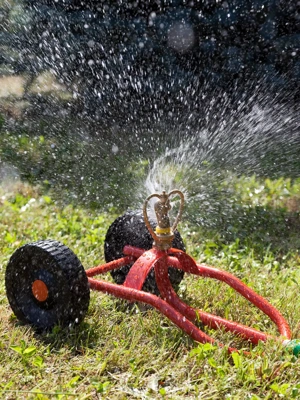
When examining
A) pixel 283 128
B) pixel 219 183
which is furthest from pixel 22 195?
pixel 283 128

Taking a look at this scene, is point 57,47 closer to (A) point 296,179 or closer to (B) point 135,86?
(B) point 135,86

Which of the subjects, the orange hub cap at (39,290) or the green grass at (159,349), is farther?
the orange hub cap at (39,290)

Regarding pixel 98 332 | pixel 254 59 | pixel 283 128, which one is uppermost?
pixel 254 59

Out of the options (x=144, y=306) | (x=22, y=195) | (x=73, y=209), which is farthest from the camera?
(x=22, y=195)

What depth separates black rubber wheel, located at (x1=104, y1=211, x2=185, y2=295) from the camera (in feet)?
10.3

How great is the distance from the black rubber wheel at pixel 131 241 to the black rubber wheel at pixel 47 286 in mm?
598

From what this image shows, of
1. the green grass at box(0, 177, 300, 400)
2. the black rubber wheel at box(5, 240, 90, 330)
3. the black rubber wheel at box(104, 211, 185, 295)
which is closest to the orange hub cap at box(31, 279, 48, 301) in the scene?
the black rubber wheel at box(5, 240, 90, 330)

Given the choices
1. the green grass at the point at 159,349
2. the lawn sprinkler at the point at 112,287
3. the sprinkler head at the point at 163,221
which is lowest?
the green grass at the point at 159,349

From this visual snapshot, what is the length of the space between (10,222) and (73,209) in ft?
1.68

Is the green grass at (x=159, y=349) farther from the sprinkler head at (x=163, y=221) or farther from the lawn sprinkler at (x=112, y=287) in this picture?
the sprinkler head at (x=163, y=221)

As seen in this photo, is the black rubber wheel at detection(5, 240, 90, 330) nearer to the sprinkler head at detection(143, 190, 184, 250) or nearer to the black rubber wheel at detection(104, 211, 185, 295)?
the sprinkler head at detection(143, 190, 184, 250)

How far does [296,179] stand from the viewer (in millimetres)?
5156

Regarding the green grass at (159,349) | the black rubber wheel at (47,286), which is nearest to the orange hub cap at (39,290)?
the black rubber wheel at (47,286)

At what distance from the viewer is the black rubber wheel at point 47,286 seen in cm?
257
